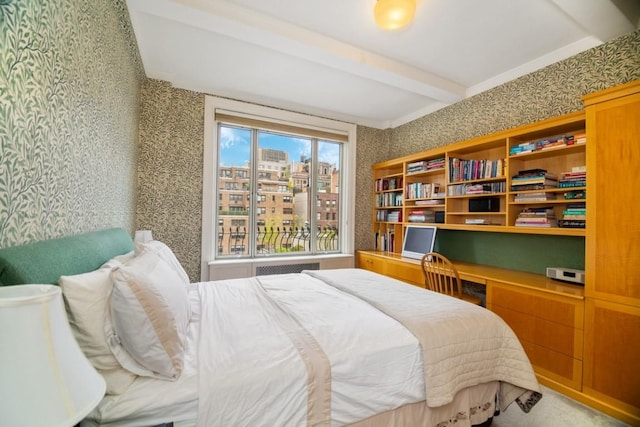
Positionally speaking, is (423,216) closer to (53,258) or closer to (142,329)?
(142,329)

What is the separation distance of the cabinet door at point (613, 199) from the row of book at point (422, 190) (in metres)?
1.49

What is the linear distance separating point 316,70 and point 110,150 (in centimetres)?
190

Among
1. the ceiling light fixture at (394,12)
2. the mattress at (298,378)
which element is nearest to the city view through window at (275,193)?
the mattress at (298,378)

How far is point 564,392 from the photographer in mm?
1923

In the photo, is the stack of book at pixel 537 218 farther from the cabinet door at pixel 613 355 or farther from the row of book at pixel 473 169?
the cabinet door at pixel 613 355

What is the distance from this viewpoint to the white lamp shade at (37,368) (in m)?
0.42

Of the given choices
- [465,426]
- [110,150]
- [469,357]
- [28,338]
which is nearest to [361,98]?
[110,150]

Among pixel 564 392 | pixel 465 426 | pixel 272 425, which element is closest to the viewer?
pixel 272 425

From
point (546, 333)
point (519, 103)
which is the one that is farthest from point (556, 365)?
point (519, 103)

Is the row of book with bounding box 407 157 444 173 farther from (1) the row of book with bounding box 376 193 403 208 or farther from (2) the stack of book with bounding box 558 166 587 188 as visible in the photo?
(2) the stack of book with bounding box 558 166 587 188

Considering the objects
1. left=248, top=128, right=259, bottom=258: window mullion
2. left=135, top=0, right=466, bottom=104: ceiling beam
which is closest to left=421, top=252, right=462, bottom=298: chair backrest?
left=135, top=0, right=466, bottom=104: ceiling beam

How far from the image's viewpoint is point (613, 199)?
176 cm

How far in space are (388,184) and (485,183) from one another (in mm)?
1416

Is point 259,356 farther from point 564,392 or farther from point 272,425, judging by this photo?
point 564,392
